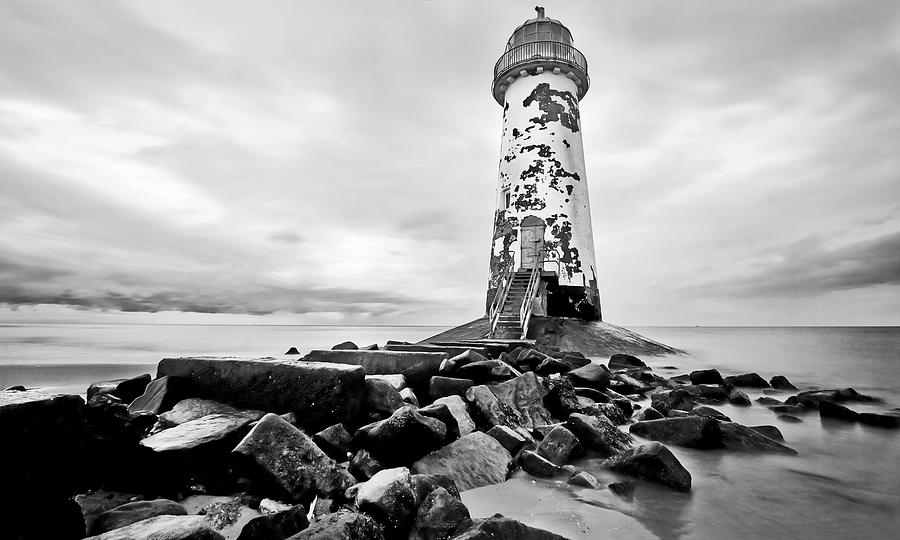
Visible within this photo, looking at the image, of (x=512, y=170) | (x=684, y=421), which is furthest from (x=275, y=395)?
(x=512, y=170)

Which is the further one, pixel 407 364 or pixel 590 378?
pixel 590 378

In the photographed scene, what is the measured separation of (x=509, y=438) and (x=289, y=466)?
158cm

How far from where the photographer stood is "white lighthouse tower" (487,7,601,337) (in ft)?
42.1

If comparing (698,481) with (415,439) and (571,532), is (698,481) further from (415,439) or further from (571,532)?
(415,439)

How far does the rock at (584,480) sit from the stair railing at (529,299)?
7165mm

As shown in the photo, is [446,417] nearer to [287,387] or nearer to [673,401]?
[287,387]

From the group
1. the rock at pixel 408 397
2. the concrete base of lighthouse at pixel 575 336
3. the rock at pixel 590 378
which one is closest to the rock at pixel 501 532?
the rock at pixel 408 397

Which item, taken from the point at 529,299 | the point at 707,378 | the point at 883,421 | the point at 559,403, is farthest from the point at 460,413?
the point at 529,299

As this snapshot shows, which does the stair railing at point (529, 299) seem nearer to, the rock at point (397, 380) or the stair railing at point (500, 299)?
the stair railing at point (500, 299)

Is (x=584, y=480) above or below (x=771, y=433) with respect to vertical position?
above

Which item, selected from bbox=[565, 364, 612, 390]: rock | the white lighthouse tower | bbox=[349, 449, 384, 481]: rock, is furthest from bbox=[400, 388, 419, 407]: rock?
the white lighthouse tower

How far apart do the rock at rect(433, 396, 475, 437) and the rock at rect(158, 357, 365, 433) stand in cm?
73

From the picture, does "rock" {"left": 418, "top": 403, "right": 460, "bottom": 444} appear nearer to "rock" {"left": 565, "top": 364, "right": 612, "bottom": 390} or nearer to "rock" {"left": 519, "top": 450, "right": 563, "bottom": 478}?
"rock" {"left": 519, "top": 450, "right": 563, "bottom": 478}

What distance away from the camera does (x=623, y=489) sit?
8.35 feet
